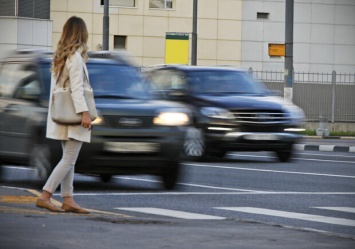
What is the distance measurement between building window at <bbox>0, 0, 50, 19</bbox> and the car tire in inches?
1353

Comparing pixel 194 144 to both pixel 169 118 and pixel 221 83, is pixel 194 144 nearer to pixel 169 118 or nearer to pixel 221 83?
→ pixel 221 83

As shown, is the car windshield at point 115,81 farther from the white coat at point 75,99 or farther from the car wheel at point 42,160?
the white coat at point 75,99

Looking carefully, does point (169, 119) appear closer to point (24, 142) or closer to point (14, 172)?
point (24, 142)

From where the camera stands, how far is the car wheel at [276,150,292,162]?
23469 mm

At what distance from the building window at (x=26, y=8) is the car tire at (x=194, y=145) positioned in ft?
113

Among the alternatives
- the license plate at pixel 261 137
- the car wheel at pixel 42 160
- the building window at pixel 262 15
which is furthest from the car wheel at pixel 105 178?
the building window at pixel 262 15

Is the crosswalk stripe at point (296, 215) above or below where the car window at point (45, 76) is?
below

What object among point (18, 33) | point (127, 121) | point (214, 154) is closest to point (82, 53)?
point (127, 121)

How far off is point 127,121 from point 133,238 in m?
5.95

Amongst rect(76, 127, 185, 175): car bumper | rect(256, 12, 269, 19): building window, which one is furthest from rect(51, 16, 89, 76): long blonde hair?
rect(256, 12, 269, 19): building window

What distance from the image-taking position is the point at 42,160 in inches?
598

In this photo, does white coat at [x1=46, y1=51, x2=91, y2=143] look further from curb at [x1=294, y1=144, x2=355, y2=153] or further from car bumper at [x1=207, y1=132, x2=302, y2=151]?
curb at [x1=294, y1=144, x2=355, y2=153]

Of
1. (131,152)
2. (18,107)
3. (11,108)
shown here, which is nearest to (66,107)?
(131,152)

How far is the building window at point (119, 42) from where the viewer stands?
61469 mm
